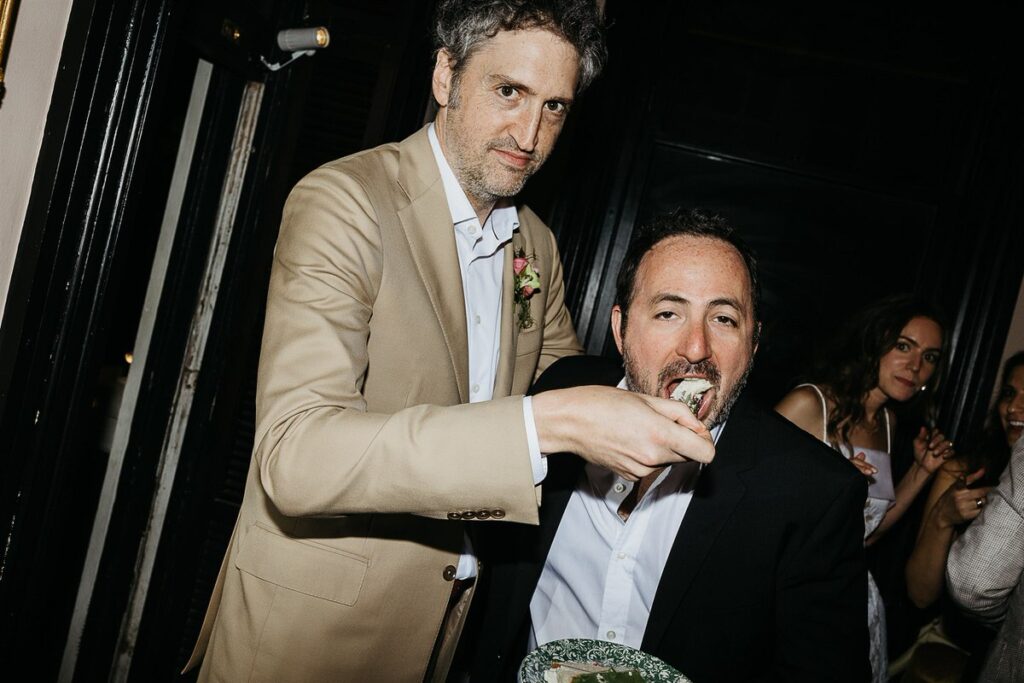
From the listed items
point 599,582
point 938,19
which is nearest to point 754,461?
point 599,582

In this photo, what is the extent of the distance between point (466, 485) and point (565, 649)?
42cm

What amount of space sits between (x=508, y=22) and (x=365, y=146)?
1375 mm

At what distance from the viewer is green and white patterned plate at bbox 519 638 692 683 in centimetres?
139

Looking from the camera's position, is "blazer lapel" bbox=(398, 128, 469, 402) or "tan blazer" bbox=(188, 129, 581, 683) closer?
"tan blazer" bbox=(188, 129, 581, 683)

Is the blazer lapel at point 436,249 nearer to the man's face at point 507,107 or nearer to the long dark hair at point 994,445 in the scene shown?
the man's face at point 507,107

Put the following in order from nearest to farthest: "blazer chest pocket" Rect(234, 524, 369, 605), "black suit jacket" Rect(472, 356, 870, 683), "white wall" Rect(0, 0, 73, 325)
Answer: "white wall" Rect(0, 0, 73, 325), "blazer chest pocket" Rect(234, 524, 369, 605), "black suit jacket" Rect(472, 356, 870, 683)

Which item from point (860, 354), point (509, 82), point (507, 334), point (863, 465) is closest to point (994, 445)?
point (860, 354)

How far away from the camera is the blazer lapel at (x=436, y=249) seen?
1783 millimetres

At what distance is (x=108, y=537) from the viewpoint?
2.75m

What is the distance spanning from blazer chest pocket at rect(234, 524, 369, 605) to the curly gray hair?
4.01 feet

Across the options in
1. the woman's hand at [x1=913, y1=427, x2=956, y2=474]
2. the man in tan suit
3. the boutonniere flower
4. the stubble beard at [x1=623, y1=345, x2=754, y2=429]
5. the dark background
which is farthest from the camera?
the woman's hand at [x1=913, y1=427, x2=956, y2=474]

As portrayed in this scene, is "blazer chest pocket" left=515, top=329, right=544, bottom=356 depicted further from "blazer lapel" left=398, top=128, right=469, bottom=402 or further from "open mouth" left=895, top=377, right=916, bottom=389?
"open mouth" left=895, top=377, right=916, bottom=389

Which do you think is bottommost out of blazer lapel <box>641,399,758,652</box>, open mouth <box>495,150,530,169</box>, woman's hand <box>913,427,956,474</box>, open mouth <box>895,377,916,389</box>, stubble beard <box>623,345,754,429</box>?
blazer lapel <box>641,399,758,652</box>

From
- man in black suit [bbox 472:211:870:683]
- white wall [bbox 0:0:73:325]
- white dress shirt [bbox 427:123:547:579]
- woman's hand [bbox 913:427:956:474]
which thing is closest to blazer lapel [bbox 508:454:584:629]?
man in black suit [bbox 472:211:870:683]
